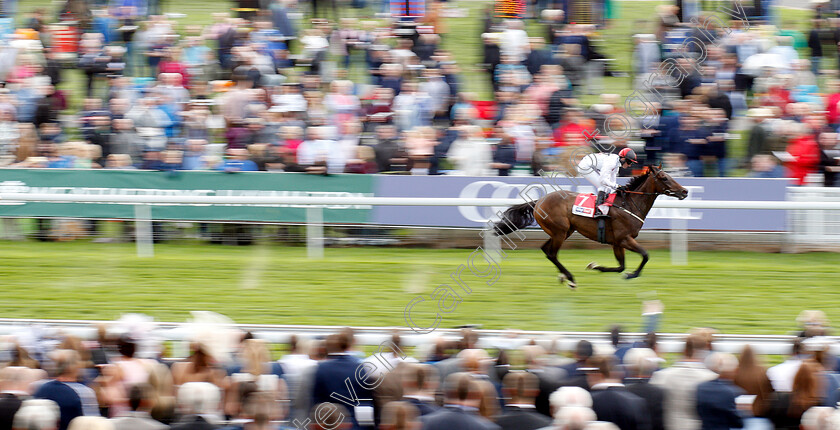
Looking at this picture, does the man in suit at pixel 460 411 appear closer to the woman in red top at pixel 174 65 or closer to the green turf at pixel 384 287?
the green turf at pixel 384 287

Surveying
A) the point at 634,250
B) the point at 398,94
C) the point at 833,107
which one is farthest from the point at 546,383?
the point at 833,107

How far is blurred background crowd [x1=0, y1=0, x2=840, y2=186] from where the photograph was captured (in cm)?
961

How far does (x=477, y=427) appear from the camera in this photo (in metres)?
4.16

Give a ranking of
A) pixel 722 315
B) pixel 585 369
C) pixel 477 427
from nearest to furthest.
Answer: pixel 477 427, pixel 585 369, pixel 722 315

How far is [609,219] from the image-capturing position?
29.0 feet

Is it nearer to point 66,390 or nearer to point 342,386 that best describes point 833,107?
point 342,386

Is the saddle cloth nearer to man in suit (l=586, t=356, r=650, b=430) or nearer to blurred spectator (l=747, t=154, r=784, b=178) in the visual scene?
blurred spectator (l=747, t=154, r=784, b=178)

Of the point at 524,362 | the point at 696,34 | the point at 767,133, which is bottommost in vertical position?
the point at 524,362

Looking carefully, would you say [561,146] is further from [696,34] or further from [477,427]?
[477,427]

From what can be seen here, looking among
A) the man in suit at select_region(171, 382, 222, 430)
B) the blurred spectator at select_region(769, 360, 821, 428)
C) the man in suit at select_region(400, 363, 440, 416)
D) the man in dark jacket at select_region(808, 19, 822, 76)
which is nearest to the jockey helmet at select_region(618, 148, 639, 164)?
the man in dark jacket at select_region(808, 19, 822, 76)

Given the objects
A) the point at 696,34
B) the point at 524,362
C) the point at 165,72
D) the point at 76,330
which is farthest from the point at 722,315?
the point at 165,72

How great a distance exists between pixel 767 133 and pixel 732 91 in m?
0.64

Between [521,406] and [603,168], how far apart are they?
4.72 metres

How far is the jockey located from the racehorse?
0.12 metres
